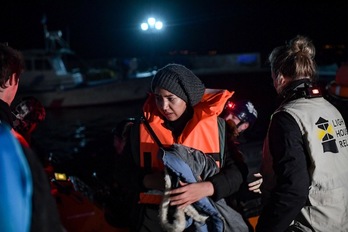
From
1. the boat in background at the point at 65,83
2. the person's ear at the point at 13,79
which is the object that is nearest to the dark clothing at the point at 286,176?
the person's ear at the point at 13,79

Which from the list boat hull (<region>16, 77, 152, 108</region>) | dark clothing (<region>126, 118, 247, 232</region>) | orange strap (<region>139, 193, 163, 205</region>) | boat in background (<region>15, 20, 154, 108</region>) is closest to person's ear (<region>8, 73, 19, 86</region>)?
dark clothing (<region>126, 118, 247, 232</region>)

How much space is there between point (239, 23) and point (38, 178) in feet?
256

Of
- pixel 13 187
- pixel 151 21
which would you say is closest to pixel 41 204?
pixel 13 187

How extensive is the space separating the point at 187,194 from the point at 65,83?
24.2m

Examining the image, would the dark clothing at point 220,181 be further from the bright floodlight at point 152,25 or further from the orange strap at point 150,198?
the bright floodlight at point 152,25

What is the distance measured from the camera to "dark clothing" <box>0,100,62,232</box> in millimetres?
964

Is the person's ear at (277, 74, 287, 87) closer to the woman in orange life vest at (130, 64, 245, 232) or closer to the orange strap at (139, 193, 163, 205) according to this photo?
the woman in orange life vest at (130, 64, 245, 232)

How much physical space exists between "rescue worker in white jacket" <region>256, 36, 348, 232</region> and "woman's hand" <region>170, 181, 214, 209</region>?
384 mm

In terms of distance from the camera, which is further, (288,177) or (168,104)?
(168,104)

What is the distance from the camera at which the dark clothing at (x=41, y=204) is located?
38.0 inches

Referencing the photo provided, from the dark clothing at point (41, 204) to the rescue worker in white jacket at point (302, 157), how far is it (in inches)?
49.9

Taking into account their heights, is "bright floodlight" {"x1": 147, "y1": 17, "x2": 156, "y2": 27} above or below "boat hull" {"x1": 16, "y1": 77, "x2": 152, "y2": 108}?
above

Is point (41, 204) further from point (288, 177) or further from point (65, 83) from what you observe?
point (65, 83)

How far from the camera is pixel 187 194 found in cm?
185
